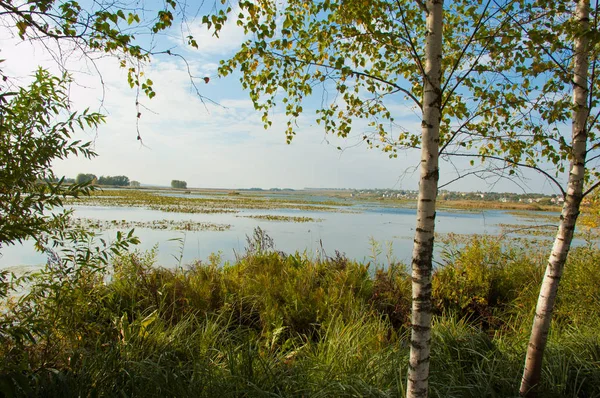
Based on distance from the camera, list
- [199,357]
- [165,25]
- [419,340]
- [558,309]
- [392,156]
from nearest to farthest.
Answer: [419,340] → [165,25] → [199,357] → [392,156] → [558,309]

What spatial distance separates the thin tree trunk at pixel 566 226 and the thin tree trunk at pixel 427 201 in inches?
51.6

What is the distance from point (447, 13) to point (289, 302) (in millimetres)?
4226

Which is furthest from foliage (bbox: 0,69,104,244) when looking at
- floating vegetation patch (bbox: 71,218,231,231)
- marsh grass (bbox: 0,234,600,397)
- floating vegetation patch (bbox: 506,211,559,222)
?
floating vegetation patch (bbox: 506,211,559,222)

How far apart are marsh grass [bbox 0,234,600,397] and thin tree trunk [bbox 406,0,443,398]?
2.42 ft

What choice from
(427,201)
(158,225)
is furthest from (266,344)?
(158,225)

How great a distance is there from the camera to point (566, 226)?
2.84 metres

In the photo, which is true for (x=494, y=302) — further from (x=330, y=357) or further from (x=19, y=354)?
(x=19, y=354)

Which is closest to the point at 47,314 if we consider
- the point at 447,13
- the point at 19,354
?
the point at 19,354

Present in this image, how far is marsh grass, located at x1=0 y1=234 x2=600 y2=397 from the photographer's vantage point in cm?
265

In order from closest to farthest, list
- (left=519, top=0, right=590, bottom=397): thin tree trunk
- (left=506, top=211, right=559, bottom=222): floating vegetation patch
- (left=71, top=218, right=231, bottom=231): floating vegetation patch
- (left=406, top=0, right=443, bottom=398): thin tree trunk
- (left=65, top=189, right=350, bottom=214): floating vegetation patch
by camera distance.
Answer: (left=406, top=0, right=443, bottom=398): thin tree trunk, (left=519, top=0, right=590, bottom=397): thin tree trunk, (left=71, top=218, right=231, bottom=231): floating vegetation patch, (left=65, top=189, right=350, bottom=214): floating vegetation patch, (left=506, top=211, right=559, bottom=222): floating vegetation patch

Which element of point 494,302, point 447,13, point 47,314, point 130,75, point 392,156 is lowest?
point 494,302

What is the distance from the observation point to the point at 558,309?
5062 mm

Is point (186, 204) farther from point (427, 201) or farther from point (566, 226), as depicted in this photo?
point (427, 201)

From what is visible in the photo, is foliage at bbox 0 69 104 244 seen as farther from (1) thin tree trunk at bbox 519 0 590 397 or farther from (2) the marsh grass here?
(1) thin tree trunk at bbox 519 0 590 397
